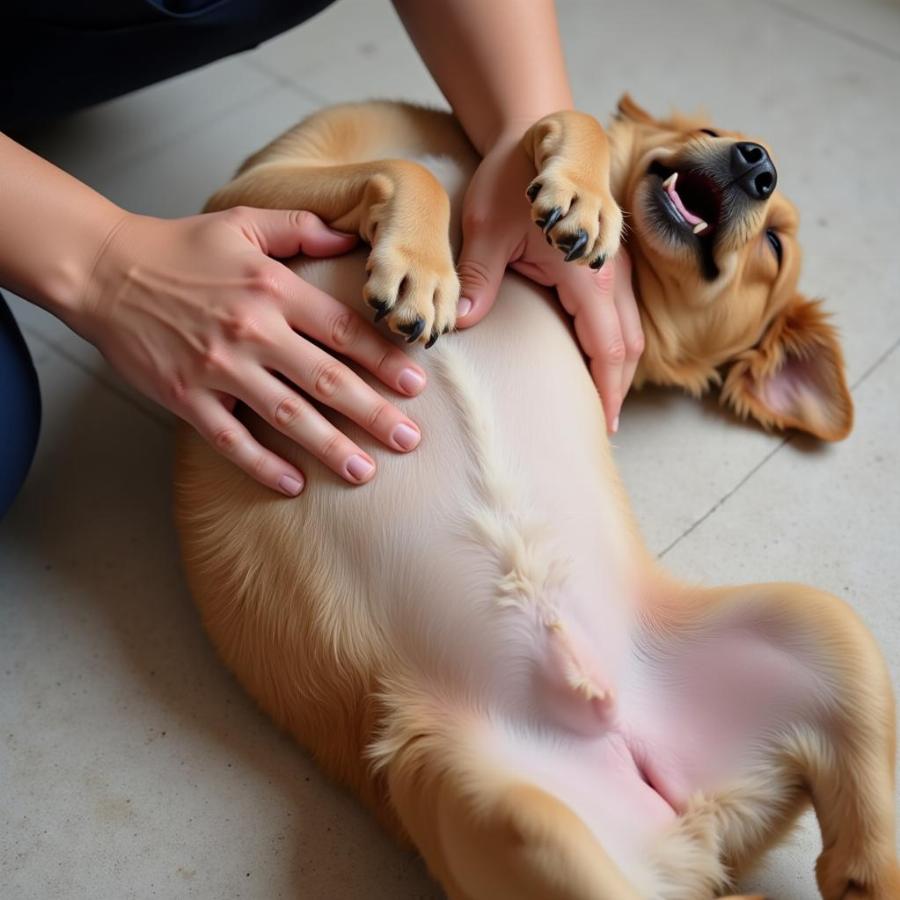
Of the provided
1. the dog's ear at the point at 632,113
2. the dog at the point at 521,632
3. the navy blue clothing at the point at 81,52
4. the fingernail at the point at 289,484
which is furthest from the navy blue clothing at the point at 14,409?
the dog's ear at the point at 632,113

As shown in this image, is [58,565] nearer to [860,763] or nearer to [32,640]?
[32,640]

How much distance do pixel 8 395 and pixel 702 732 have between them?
123cm

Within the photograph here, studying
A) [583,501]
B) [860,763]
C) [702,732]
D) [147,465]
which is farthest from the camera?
[147,465]

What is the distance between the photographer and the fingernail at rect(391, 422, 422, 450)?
1599mm

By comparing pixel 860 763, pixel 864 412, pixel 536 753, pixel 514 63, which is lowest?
pixel 864 412

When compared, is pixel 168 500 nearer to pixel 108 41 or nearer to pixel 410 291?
pixel 410 291

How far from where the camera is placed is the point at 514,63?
1938 millimetres

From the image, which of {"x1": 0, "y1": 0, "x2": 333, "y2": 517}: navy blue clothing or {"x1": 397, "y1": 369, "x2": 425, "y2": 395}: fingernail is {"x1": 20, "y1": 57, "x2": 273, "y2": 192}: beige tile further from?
{"x1": 397, "y1": 369, "x2": 425, "y2": 395}: fingernail

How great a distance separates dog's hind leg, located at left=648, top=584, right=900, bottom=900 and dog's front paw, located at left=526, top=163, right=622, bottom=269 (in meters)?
0.56

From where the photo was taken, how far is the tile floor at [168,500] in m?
1.66

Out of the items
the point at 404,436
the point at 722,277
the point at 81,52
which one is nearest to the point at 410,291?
the point at 404,436

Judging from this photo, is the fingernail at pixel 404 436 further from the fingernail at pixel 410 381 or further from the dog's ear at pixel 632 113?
the dog's ear at pixel 632 113

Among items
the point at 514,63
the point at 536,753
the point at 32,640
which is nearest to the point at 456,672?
the point at 536,753

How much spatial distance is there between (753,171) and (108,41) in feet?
4.16
